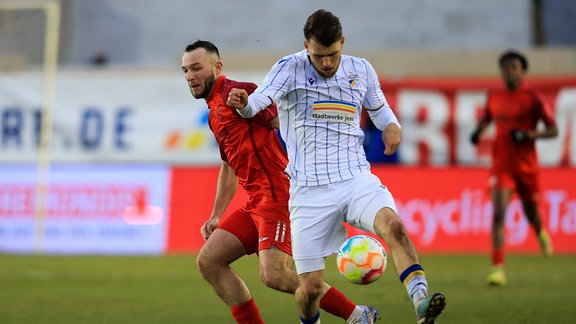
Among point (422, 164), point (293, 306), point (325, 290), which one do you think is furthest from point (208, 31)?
point (325, 290)

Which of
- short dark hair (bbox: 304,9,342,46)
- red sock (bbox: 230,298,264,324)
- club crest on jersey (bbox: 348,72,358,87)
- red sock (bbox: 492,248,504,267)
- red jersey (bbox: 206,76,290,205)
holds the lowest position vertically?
red sock (bbox: 492,248,504,267)

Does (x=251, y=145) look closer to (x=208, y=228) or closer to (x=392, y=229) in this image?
(x=208, y=228)

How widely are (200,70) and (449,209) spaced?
11085mm

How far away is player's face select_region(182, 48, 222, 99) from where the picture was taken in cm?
780

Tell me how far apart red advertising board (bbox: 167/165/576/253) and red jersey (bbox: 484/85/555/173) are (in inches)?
167

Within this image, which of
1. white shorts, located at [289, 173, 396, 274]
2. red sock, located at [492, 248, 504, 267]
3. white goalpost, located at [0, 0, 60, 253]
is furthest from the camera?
white goalpost, located at [0, 0, 60, 253]

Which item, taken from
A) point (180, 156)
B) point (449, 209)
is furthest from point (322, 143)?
point (180, 156)

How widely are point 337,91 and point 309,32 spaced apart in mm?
488

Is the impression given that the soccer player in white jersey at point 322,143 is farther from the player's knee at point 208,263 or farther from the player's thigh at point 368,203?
the player's knee at point 208,263

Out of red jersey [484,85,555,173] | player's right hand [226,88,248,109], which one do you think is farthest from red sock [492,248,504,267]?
player's right hand [226,88,248,109]

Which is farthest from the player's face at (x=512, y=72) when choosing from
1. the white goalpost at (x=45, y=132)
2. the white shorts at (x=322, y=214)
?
the white goalpost at (x=45, y=132)

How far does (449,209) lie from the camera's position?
18312mm

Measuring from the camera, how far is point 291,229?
297 inches

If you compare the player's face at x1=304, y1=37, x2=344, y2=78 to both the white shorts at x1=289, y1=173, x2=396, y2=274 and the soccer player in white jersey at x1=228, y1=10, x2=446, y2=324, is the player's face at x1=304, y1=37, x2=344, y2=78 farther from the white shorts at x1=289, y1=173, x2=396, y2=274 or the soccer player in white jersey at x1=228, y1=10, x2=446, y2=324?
the white shorts at x1=289, y1=173, x2=396, y2=274
